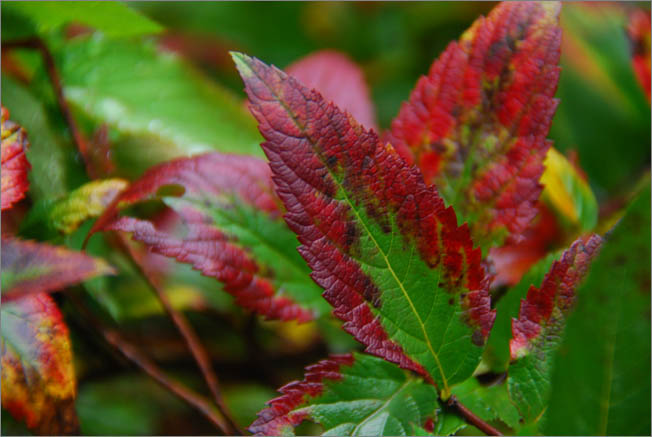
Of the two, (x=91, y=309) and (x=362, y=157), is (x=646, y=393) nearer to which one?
(x=362, y=157)

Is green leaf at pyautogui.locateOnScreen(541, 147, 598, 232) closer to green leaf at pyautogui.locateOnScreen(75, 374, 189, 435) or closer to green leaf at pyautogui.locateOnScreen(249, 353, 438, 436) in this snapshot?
green leaf at pyautogui.locateOnScreen(249, 353, 438, 436)

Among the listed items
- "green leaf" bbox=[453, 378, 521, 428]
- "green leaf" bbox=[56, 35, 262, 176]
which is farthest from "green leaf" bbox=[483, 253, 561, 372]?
"green leaf" bbox=[56, 35, 262, 176]

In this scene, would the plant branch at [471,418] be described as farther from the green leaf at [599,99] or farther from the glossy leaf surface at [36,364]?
the green leaf at [599,99]

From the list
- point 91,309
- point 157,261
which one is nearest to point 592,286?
point 91,309

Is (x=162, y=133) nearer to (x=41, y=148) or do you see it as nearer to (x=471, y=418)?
(x=41, y=148)

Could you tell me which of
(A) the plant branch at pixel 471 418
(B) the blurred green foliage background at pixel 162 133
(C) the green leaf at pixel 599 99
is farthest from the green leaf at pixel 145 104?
(C) the green leaf at pixel 599 99
